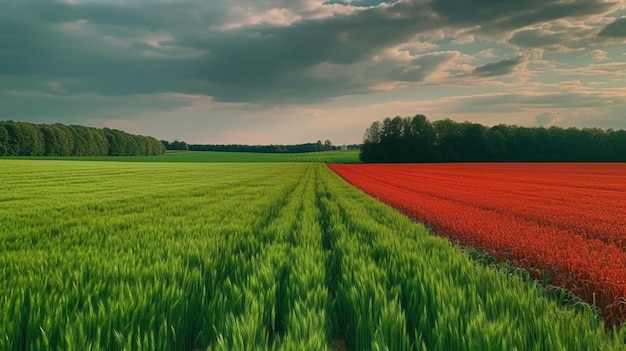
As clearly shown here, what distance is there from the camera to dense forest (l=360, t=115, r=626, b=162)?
108 m

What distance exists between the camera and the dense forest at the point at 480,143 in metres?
108

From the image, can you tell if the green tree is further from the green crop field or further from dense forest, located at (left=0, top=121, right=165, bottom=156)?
the green crop field

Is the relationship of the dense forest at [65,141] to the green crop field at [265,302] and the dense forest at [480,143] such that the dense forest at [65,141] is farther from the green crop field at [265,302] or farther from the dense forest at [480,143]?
the green crop field at [265,302]

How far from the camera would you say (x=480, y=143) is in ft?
373

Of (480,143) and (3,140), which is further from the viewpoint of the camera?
(480,143)

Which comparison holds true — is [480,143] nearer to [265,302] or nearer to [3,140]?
[265,302]

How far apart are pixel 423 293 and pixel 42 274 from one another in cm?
469

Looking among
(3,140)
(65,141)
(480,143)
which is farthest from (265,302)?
(65,141)

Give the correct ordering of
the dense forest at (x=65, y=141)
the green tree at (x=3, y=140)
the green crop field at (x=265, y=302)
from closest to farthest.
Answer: the green crop field at (x=265, y=302) < the green tree at (x=3, y=140) < the dense forest at (x=65, y=141)

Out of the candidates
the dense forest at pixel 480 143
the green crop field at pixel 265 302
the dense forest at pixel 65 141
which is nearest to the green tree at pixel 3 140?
the dense forest at pixel 65 141

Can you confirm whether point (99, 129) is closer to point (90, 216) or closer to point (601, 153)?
point (90, 216)

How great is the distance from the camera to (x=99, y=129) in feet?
517

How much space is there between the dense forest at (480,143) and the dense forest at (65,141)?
107 m

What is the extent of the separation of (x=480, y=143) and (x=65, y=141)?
14314cm
